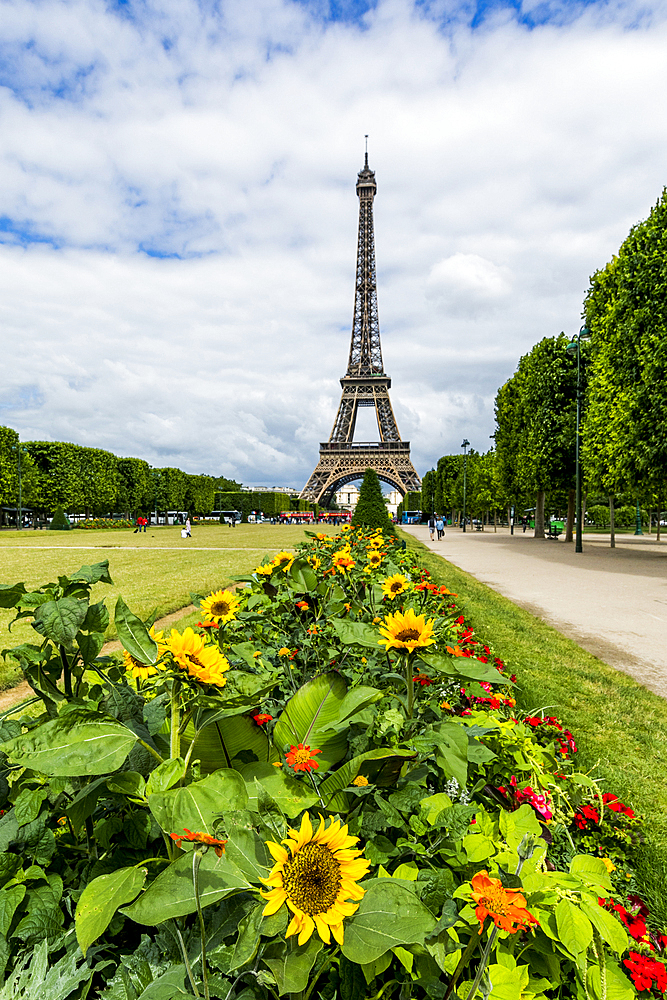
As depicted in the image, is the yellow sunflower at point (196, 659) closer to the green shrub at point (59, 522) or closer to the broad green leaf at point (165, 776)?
the broad green leaf at point (165, 776)

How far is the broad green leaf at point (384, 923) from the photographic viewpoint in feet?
2.37

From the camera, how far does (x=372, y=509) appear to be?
12898 millimetres

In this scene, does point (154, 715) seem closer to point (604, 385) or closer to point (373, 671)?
point (373, 671)

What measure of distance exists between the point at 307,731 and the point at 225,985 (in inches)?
19.0

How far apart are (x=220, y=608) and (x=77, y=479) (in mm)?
52816

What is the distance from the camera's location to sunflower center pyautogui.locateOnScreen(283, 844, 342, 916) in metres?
0.71

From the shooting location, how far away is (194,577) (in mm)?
11711

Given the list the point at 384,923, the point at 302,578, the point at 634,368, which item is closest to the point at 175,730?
the point at 384,923

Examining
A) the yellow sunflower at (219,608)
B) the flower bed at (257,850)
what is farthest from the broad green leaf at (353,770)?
the yellow sunflower at (219,608)

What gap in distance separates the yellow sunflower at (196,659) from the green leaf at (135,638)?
0.09 metres

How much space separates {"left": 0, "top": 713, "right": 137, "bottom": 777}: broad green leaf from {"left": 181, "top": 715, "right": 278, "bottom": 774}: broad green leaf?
0.25 m

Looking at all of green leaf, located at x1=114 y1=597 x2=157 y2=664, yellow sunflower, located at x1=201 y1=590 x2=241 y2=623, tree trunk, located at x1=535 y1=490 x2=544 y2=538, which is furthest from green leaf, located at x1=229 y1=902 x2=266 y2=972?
tree trunk, located at x1=535 y1=490 x2=544 y2=538

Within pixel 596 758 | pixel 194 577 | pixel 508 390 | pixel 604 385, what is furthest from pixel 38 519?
pixel 596 758

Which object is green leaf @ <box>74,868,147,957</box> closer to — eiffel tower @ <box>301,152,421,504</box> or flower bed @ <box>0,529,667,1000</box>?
flower bed @ <box>0,529,667,1000</box>
